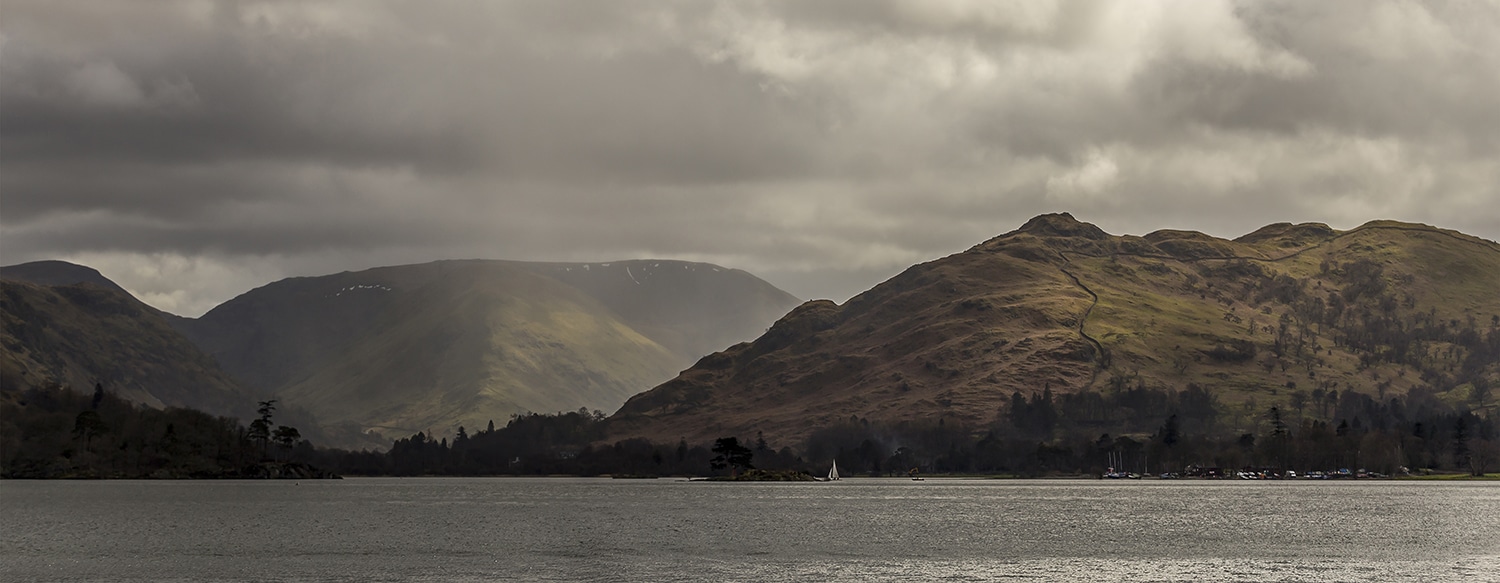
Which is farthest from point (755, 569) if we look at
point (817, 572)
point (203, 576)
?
point (203, 576)

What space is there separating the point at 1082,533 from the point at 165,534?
128 meters

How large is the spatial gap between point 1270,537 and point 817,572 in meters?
79.0

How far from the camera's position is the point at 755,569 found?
138 meters

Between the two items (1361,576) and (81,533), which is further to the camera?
(81,533)

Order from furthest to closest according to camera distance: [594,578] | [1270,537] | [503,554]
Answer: [1270,537] → [503,554] → [594,578]

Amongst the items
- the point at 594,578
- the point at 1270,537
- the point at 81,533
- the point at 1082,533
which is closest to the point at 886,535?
the point at 1082,533

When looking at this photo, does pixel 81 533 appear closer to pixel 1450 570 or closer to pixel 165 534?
pixel 165 534

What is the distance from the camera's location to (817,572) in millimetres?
134875

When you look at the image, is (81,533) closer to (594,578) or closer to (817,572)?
(594,578)

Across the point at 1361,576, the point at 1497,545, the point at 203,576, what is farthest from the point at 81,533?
the point at 1497,545

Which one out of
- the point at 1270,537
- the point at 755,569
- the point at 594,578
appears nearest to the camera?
the point at 594,578

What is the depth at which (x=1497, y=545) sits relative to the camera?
164 metres

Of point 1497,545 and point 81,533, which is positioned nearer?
point 1497,545

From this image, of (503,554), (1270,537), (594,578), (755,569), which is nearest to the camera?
(594,578)
